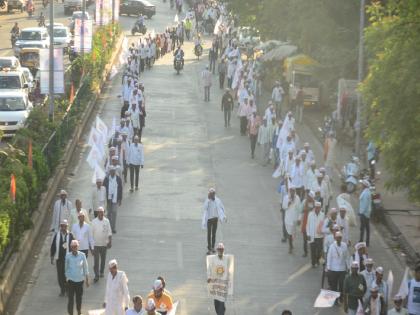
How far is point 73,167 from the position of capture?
107 feet

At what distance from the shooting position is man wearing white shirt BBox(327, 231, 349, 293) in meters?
21.0

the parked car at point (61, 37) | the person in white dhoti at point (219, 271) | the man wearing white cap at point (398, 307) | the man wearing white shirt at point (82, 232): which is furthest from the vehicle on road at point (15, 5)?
the man wearing white cap at point (398, 307)

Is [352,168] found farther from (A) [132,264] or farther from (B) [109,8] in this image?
(B) [109,8]

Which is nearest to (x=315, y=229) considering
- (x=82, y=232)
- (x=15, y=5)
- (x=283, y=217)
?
(x=283, y=217)

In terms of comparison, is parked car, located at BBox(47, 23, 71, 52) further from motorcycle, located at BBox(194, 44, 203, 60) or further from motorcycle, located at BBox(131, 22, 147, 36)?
motorcycle, located at BBox(131, 22, 147, 36)

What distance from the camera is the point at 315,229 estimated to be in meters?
23.2

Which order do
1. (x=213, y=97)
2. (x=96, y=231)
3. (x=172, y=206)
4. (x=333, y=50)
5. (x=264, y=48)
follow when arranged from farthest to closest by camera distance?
(x=264, y=48) → (x=213, y=97) → (x=333, y=50) → (x=172, y=206) → (x=96, y=231)

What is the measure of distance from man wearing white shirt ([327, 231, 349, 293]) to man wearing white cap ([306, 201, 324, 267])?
6.56ft

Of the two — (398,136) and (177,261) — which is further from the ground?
(398,136)

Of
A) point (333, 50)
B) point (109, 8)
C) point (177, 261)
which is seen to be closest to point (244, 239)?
point (177, 261)

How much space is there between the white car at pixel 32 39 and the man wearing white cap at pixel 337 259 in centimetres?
3593

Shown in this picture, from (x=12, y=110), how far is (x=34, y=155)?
10.4 m

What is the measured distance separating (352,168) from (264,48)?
22.4 m

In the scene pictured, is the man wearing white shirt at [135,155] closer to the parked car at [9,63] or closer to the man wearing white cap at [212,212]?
the man wearing white cap at [212,212]
